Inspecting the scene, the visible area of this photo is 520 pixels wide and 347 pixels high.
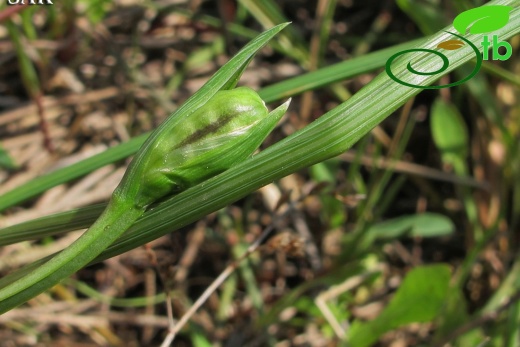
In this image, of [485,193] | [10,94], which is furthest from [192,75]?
[485,193]

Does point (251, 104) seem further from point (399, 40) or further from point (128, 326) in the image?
point (399, 40)

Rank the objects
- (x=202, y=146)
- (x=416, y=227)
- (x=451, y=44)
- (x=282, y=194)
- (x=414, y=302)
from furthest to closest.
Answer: (x=416, y=227), (x=282, y=194), (x=414, y=302), (x=451, y=44), (x=202, y=146)

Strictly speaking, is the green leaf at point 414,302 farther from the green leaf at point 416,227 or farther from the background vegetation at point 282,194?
the green leaf at point 416,227

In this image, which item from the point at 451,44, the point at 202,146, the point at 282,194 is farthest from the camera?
the point at 282,194

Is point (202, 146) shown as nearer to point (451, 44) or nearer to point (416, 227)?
point (451, 44)

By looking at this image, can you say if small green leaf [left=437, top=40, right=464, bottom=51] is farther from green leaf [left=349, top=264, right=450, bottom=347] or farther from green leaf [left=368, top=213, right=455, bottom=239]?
Answer: green leaf [left=368, top=213, right=455, bottom=239]

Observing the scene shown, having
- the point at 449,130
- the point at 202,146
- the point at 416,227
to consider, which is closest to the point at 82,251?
the point at 202,146

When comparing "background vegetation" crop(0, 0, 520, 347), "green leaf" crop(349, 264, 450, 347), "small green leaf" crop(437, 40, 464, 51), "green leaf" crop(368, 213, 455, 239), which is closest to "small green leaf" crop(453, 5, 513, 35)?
"small green leaf" crop(437, 40, 464, 51)
